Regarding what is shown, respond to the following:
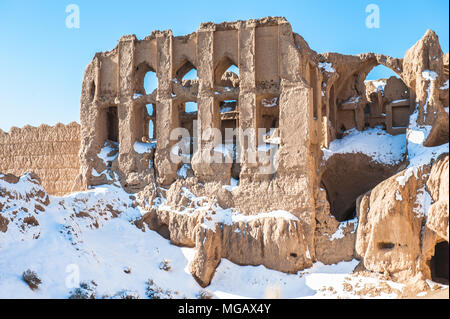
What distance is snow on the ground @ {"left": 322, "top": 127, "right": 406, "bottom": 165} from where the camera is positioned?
74.3ft

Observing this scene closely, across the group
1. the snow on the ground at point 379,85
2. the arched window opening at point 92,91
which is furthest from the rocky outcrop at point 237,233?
the snow on the ground at point 379,85

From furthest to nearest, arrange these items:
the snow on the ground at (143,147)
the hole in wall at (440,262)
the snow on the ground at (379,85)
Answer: the snow on the ground at (379,85), the snow on the ground at (143,147), the hole in wall at (440,262)

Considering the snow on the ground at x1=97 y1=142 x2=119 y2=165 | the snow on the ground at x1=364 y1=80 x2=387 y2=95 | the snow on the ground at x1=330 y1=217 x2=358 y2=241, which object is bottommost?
the snow on the ground at x1=330 y1=217 x2=358 y2=241

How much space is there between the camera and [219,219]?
68.7 ft

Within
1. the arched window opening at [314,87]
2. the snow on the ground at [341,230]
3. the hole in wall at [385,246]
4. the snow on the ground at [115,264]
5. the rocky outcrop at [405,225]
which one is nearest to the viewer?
the snow on the ground at [115,264]

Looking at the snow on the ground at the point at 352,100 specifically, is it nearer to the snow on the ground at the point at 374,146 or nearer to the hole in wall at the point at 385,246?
the snow on the ground at the point at 374,146

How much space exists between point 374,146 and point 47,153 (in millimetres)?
13055

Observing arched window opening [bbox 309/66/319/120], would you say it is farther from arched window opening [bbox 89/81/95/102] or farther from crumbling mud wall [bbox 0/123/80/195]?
crumbling mud wall [bbox 0/123/80/195]

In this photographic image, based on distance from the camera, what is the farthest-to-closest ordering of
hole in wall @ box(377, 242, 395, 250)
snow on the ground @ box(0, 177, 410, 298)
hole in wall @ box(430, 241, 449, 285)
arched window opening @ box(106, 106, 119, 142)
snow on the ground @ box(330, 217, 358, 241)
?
1. arched window opening @ box(106, 106, 119, 142)
2. hole in wall @ box(430, 241, 449, 285)
3. snow on the ground @ box(330, 217, 358, 241)
4. hole in wall @ box(377, 242, 395, 250)
5. snow on the ground @ box(0, 177, 410, 298)

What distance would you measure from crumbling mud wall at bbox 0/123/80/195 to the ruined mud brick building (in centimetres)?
74

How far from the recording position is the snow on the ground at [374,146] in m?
22.7

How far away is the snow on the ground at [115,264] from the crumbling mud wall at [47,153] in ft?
11.7

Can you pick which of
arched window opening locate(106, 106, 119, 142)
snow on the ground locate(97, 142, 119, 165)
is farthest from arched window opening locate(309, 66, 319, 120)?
arched window opening locate(106, 106, 119, 142)
